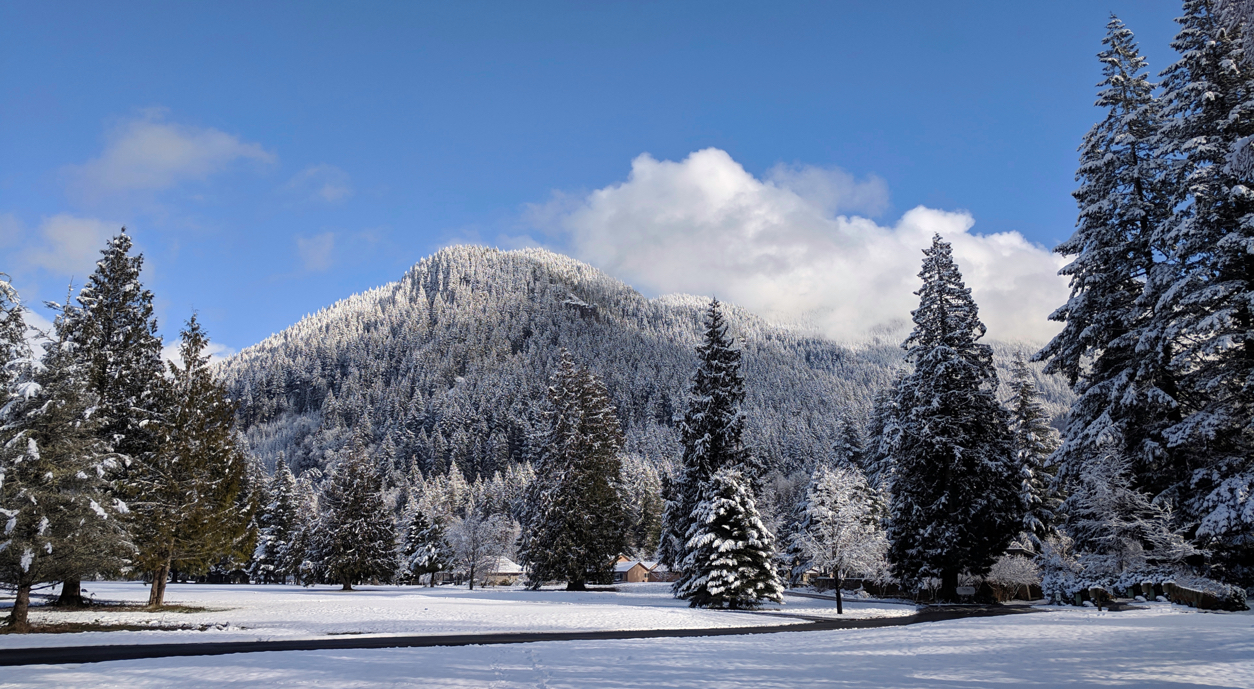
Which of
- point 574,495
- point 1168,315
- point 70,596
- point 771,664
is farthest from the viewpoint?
point 574,495

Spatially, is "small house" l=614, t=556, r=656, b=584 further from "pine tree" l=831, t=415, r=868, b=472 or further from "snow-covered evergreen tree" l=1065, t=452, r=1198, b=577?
"snow-covered evergreen tree" l=1065, t=452, r=1198, b=577

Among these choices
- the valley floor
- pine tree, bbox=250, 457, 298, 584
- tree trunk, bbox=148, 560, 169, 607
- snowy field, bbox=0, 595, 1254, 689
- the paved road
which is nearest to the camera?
snowy field, bbox=0, 595, 1254, 689

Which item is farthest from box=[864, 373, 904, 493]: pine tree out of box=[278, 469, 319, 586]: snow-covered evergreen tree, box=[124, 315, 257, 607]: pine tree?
box=[278, 469, 319, 586]: snow-covered evergreen tree

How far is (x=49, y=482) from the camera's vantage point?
1992cm

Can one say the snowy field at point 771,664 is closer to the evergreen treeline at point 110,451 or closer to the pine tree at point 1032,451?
the evergreen treeline at point 110,451

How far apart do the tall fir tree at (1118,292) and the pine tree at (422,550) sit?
67.4 metres

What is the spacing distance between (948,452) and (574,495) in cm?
2377

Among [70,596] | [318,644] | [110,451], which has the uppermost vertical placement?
[110,451]

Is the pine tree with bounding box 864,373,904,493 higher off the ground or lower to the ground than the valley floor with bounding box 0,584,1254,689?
higher

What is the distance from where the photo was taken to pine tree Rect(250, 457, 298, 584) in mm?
73000

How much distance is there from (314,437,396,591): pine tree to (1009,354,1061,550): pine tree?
162 feet

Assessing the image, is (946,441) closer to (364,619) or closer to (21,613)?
(364,619)

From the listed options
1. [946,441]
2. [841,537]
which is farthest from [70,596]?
[946,441]

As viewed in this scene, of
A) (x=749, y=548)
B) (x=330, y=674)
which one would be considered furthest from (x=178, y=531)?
(x=749, y=548)
